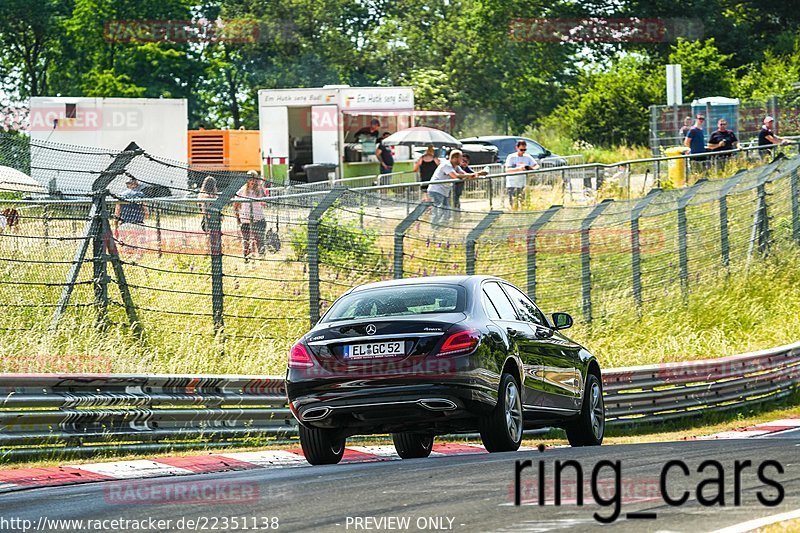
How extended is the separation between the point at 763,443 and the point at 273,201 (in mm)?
7190

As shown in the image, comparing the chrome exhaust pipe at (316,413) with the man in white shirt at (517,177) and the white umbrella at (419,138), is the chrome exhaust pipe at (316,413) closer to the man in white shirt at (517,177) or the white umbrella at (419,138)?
the man in white shirt at (517,177)

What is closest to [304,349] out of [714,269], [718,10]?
[714,269]

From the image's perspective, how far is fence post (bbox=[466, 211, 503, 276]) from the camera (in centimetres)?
2088

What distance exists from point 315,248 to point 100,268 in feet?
8.84

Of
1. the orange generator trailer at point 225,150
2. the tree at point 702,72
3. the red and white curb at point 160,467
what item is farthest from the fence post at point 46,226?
the tree at point 702,72

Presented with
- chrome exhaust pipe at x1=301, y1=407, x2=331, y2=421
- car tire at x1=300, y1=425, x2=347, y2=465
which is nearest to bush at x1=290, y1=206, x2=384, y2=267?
A: car tire at x1=300, y1=425, x2=347, y2=465

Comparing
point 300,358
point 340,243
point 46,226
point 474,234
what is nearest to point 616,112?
point 474,234

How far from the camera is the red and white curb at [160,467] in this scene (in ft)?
38.1

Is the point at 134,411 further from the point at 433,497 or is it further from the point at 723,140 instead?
the point at 723,140

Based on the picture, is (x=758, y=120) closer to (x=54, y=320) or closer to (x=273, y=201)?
(x=273, y=201)

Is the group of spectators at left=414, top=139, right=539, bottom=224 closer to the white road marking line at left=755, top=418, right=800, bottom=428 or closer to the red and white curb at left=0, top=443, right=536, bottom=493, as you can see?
the white road marking line at left=755, top=418, right=800, bottom=428

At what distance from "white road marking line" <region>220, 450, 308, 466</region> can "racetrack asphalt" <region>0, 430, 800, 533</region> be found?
60.0 inches

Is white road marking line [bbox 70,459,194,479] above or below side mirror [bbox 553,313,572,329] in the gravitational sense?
below

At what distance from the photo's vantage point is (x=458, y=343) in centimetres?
1166
